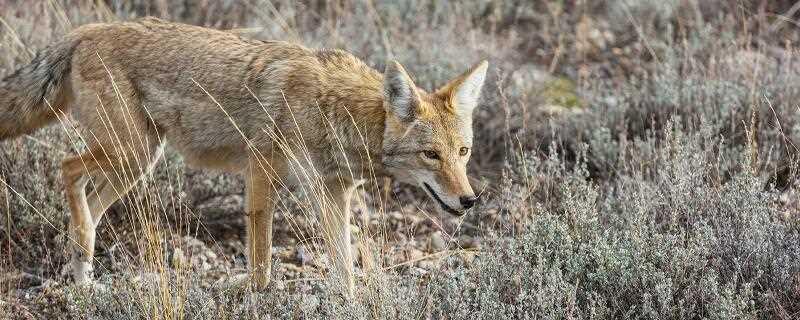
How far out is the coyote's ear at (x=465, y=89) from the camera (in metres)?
4.94

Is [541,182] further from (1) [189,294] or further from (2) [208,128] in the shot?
(1) [189,294]

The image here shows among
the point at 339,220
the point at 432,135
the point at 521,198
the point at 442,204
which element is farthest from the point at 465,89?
the point at 521,198

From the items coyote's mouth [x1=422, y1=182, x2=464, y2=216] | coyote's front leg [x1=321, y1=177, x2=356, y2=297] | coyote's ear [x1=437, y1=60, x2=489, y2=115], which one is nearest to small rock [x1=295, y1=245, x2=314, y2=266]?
coyote's front leg [x1=321, y1=177, x2=356, y2=297]

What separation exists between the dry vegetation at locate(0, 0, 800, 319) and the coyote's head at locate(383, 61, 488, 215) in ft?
0.86

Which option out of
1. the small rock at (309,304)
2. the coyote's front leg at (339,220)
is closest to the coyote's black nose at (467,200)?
the coyote's front leg at (339,220)

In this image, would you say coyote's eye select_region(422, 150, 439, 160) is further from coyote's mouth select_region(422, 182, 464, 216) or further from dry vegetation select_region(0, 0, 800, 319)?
dry vegetation select_region(0, 0, 800, 319)

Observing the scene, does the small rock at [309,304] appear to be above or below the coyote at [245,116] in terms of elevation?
below

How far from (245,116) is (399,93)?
914 mm

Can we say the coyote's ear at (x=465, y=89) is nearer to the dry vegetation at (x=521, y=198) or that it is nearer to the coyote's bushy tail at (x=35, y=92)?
the dry vegetation at (x=521, y=198)

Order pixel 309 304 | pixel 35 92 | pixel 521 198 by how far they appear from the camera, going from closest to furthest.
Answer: pixel 309 304 → pixel 35 92 → pixel 521 198

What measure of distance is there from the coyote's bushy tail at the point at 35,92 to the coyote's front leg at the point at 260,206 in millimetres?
1213

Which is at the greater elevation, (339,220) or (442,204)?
(442,204)

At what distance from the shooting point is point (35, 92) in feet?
17.7

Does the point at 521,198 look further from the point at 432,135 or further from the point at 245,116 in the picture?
the point at 245,116
